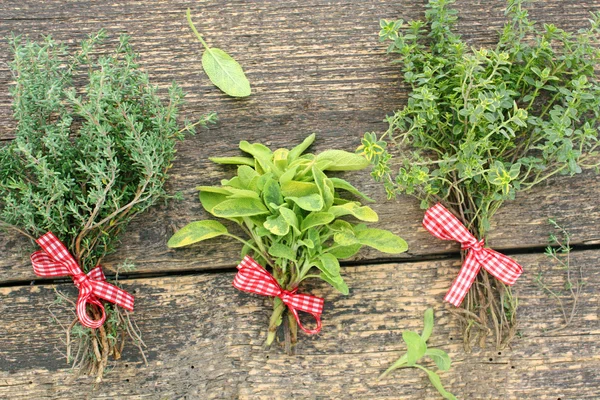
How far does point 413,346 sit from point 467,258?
0.20 meters

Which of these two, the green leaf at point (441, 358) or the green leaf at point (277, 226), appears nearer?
the green leaf at point (277, 226)

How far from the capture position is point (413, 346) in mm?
1104

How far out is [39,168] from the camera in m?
0.96

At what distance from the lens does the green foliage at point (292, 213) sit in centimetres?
105

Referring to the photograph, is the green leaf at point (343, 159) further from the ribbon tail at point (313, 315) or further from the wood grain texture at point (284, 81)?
the ribbon tail at point (313, 315)

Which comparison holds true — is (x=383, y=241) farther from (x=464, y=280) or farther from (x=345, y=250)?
(x=464, y=280)

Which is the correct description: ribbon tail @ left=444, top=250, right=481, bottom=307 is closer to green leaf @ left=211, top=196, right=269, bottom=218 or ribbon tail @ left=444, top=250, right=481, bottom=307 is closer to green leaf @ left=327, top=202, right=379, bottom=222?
green leaf @ left=327, top=202, right=379, bottom=222

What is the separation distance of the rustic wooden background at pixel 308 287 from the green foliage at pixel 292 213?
67mm

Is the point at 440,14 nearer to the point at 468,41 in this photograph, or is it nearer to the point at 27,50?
the point at 468,41

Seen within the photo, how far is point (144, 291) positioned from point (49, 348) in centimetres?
21

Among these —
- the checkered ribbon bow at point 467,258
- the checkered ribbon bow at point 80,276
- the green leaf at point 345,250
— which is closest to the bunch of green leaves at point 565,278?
the checkered ribbon bow at point 467,258

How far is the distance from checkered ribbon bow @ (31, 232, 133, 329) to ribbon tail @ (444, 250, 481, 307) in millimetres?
618

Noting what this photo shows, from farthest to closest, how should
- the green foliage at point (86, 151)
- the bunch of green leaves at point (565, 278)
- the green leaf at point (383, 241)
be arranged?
1. the bunch of green leaves at point (565, 278)
2. the green leaf at point (383, 241)
3. the green foliage at point (86, 151)

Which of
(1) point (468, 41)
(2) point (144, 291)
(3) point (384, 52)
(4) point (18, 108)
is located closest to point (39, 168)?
(4) point (18, 108)
